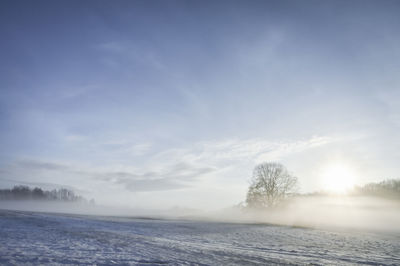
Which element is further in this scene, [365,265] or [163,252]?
[163,252]

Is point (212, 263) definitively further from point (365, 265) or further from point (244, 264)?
point (365, 265)

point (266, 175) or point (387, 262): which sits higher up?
point (266, 175)

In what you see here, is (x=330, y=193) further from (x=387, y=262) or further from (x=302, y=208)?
(x=387, y=262)

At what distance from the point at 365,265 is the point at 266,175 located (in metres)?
48.1

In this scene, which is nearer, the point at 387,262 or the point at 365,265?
the point at 365,265

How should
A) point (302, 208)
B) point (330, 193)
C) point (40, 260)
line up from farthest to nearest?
point (330, 193)
point (302, 208)
point (40, 260)

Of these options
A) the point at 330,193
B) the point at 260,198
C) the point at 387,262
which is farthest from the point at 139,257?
the point at 330,193

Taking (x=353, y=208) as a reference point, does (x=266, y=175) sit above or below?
→ above

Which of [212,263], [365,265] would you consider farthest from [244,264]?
[365,265]

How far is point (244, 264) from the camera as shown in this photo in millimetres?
10555

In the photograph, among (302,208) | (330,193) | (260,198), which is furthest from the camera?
(330,193)

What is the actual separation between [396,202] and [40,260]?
85455 mm

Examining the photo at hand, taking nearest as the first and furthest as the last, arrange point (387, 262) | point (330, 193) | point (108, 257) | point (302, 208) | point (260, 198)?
1. point (108, 257)
2. point (387, 262)
3. point (260, 198)
4. point (302, 208)
5. point (330, 193)

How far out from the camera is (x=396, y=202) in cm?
6688
